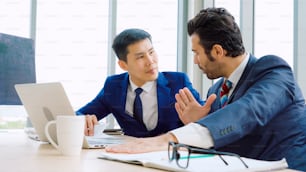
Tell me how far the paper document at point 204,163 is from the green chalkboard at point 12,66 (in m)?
1.02

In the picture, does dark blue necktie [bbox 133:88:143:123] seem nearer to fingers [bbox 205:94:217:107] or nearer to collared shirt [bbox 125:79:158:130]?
collared shirt [bbox 125:79:158:130]

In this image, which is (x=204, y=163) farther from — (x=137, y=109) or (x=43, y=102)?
(x=137, y=109)

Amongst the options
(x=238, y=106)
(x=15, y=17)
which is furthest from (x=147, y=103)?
(x=15, y=17)

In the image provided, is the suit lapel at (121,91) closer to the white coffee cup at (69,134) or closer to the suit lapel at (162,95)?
the suit lapel at (162,95)

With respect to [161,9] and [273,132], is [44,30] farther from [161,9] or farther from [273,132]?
[273,132]

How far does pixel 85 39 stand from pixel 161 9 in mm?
846

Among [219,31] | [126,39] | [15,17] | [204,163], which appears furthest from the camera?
[15,17]

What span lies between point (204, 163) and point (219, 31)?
3.42 feet

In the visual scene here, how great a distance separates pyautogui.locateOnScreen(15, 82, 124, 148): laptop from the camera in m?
1.30

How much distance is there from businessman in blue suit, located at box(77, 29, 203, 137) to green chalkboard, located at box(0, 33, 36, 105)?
0.33 m

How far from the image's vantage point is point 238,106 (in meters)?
1.21

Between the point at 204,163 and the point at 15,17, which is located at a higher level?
the point at 15,17

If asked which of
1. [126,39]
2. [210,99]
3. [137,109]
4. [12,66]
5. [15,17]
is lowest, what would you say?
[137,109]

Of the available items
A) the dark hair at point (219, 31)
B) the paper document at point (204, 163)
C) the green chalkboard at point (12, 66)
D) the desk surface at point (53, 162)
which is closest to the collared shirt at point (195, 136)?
the paper document at point (204, 163)
